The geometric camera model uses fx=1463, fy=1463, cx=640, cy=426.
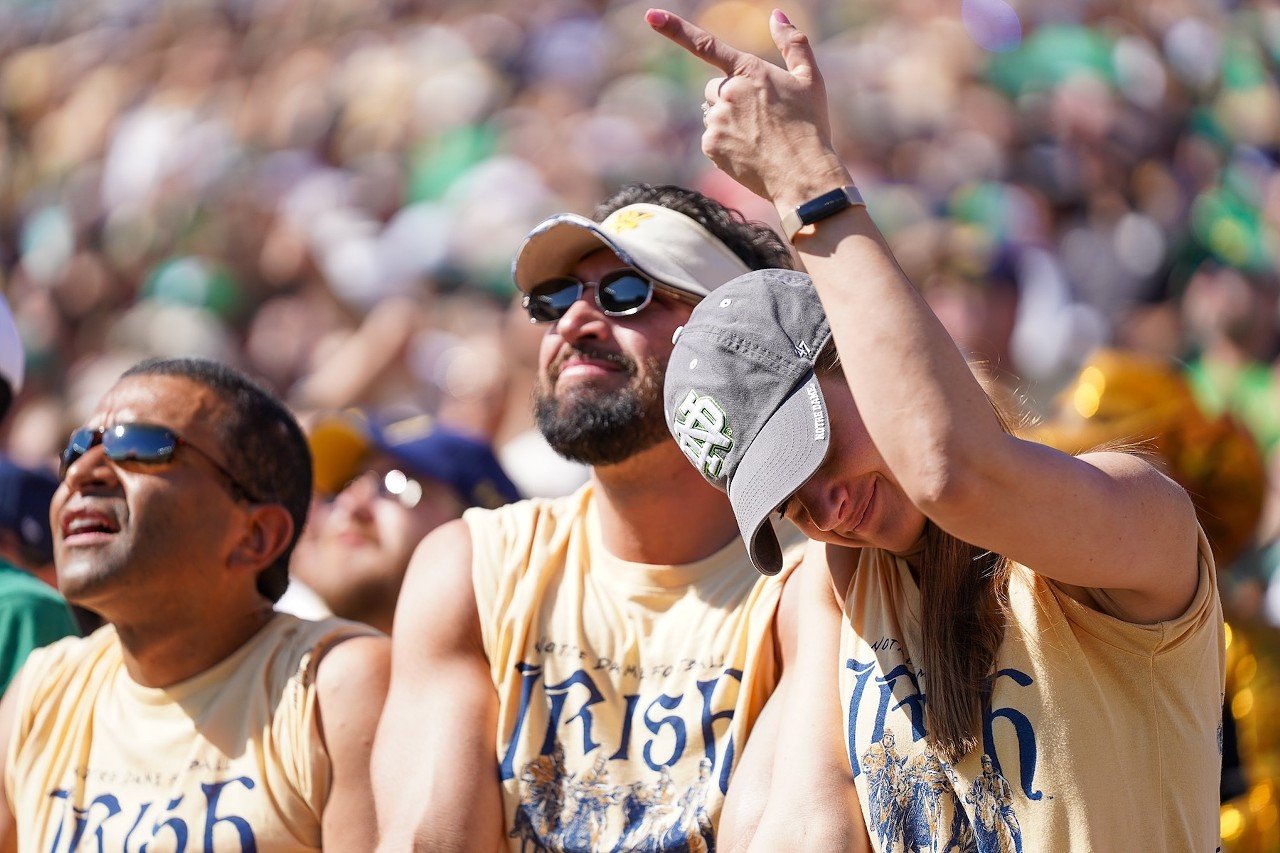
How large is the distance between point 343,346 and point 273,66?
16.3 ft

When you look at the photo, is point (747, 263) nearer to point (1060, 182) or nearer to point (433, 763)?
point (433, 763)

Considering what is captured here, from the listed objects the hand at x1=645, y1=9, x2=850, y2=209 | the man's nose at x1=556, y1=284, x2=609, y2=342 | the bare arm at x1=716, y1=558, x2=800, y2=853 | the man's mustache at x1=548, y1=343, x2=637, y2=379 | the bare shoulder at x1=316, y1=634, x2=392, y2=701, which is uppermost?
the hand at x1=645, y1=9, x2=850, y2=209

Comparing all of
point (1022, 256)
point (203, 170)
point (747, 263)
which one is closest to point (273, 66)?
point (203, 170)

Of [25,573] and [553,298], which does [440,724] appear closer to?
[553,298]

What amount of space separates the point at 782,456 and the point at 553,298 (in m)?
1.19

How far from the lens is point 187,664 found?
3.03m

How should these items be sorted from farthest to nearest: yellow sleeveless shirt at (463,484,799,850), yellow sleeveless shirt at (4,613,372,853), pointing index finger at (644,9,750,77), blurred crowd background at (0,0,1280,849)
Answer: blurred crowd background at (0,0,1280,849), yellow sleeveless shirt at (4,613,372,853), yellow sleeveless shirt at (463,484,799,850), pointing index finger at (644,9,750,77)

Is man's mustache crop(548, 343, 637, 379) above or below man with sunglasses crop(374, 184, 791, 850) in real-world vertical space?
above

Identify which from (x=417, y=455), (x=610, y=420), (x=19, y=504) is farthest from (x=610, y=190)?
(x=610, y=420)

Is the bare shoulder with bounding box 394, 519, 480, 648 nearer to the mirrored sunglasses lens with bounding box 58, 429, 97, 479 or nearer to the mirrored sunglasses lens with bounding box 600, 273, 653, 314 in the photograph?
the mirrored sunglasses lens with bounding box 600, 273, 653, 314

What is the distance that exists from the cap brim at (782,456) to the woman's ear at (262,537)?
5.28 ft

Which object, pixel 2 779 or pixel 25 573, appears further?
pixel 25 573

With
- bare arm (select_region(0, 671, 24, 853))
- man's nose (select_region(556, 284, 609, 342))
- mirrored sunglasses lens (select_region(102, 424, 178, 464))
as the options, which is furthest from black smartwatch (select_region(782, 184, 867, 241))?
bare arm (select_region(0, 671, 24, 853))

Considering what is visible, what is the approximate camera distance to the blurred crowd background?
4.89m
